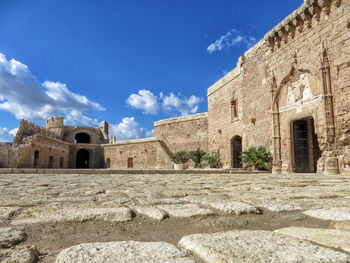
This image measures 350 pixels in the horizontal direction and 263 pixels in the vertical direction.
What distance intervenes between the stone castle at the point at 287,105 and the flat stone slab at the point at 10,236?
932 cm

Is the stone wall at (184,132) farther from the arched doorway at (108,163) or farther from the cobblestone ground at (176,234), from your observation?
the cobblestone ground at (176,234)

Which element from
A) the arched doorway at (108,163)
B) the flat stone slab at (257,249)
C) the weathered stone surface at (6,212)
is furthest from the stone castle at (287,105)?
the weathered stone surface at (6,212)

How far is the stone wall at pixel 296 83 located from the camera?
27.5 ft

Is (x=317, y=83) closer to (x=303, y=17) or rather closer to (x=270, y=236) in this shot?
(x=303, y=17)

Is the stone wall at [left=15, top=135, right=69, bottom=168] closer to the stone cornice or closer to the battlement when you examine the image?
the battlement

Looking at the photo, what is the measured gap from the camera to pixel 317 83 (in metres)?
9.21

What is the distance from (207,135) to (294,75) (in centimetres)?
981

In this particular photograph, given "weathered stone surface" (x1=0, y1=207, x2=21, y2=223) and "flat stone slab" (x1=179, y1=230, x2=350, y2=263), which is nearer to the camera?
"flat stone slab" (x1=179, y1=230, x2=350, y2=263)

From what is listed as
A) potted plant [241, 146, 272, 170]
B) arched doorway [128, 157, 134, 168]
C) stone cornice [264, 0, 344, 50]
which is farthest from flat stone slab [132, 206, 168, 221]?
arched doorway [128, 157, 134, 168]

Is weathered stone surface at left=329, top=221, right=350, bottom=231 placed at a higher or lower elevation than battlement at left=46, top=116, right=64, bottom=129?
lower

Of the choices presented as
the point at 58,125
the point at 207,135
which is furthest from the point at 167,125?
the point at 58,125

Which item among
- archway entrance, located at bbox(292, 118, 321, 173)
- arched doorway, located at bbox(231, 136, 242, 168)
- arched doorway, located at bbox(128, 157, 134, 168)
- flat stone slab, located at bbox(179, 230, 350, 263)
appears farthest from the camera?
arched doorway, located at bbox(128, 157, 134, 168)

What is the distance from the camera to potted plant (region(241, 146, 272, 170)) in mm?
11523

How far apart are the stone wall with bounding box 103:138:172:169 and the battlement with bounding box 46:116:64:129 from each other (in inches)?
261
